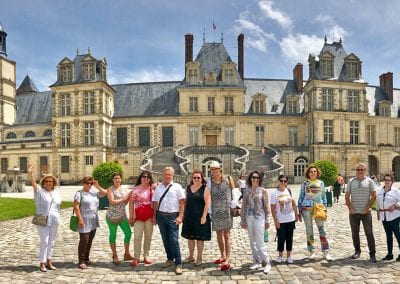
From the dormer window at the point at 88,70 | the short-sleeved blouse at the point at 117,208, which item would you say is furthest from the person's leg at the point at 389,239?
the dormer window at the point at 88,70

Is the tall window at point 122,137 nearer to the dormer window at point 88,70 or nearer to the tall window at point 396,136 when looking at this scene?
the dormer window at point 88,70

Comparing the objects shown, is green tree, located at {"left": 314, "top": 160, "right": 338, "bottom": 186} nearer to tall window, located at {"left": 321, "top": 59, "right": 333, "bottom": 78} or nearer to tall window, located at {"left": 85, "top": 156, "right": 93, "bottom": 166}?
tall window, located at {"left": 321, "top": 59, "right": 333, "bottom": 78}

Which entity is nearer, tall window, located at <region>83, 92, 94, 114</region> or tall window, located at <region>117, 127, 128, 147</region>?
tall window, located at <region>83, 92, 94, 114</region>

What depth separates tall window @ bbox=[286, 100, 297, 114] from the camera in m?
43.5

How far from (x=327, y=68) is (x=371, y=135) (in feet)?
35.0

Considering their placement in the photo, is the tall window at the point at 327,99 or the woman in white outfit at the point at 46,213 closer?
the woman in white outfit at the point at 46,213

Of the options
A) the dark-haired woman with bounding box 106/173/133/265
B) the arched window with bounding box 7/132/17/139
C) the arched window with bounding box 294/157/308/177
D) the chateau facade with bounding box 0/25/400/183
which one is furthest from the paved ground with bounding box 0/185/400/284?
the arched window with bounding box 7/132/17/139

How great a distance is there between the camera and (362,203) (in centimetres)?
812

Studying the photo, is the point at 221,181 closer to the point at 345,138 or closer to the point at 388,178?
the point at 388,178

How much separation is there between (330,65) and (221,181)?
36873 mm

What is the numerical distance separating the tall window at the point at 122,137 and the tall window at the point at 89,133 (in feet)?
11.4

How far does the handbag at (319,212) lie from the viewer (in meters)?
8.01

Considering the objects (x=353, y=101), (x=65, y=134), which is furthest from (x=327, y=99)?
(x=65, y=134)

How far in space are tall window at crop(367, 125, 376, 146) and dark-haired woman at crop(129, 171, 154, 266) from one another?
41.9 m
